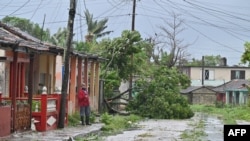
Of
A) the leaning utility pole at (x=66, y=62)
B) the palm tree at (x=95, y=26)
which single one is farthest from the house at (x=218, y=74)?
the leaning utility pole at (x=66, y=62)

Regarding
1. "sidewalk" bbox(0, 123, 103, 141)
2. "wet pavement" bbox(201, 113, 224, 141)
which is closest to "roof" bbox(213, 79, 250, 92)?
"wet pavement" bbox(201, 113, 224, 141)

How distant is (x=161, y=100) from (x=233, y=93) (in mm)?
43361

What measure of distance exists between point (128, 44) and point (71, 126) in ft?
48.0

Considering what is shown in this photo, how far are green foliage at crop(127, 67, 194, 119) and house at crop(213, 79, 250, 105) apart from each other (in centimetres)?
3798

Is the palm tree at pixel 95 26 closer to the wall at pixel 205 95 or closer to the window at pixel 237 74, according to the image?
the wall at pixel 205 95

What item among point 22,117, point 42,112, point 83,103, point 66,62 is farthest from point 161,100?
point 22,117

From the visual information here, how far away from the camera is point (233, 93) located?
77375mm

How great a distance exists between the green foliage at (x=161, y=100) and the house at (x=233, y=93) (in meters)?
38.0

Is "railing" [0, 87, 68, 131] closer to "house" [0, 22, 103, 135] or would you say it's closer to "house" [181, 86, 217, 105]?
"house" [0, 22, 103, 135]

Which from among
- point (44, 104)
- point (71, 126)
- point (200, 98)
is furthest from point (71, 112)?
point (200, 98)

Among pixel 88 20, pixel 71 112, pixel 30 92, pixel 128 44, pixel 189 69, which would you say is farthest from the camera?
pixel 189 69

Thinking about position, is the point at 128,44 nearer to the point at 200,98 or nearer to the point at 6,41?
the point at 6,41

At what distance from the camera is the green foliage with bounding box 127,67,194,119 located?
1441 inches

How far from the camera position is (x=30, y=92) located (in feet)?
66.1
